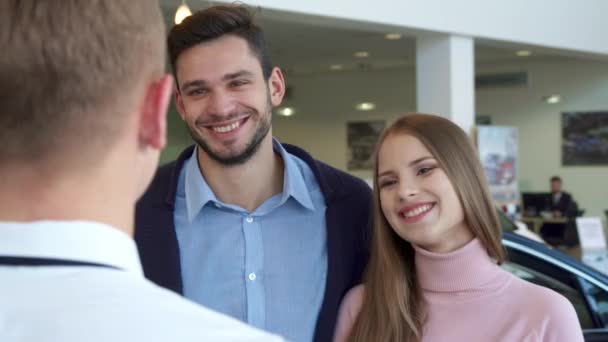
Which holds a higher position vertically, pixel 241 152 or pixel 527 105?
pixel 527 105

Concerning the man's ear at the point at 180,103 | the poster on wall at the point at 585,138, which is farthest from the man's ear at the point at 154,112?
the poster on wall at the point at 585,138

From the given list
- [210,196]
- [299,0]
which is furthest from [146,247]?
[299,0]

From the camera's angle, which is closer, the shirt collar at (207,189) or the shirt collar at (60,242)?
the shirt collar at (60,242)

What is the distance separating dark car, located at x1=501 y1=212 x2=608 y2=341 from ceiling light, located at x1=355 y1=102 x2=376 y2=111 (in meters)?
12.2

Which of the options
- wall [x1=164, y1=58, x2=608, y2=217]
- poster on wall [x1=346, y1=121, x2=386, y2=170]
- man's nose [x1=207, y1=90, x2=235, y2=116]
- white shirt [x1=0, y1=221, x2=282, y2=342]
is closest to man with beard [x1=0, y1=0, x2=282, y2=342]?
white shirt [x1=0, y1=221, x2=282, y2=342]

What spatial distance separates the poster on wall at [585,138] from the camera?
13508mm

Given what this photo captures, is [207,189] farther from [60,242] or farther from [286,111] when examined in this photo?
[286,111]

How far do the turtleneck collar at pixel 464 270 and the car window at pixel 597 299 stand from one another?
1.12 m

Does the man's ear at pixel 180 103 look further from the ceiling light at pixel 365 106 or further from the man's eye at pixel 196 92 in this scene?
the ceiling light at pixel 365 106

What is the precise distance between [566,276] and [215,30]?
161 cm

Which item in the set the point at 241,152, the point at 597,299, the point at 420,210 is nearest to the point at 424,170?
the point at 420,210

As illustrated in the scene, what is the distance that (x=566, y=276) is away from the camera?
2.80m

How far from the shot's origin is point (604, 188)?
1347 cm

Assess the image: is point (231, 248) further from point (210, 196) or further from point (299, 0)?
point (299, 0)
